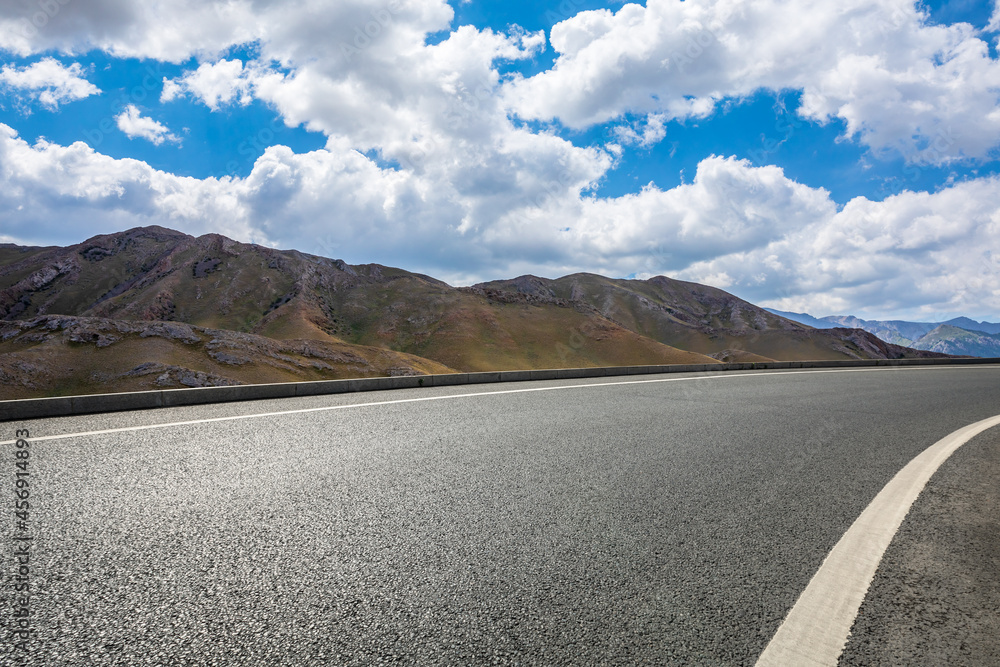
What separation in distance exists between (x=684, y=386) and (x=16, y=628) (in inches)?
456

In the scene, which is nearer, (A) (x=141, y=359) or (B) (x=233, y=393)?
(B) (x=233, y=393)

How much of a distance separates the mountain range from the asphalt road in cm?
6017

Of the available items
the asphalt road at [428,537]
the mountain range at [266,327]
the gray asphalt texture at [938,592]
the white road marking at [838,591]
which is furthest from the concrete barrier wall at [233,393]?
the mountain range at [266,327]

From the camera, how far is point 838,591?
8.39ft

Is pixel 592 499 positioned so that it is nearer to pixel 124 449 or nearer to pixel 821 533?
pixel 821 533

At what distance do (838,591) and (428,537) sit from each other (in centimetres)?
212

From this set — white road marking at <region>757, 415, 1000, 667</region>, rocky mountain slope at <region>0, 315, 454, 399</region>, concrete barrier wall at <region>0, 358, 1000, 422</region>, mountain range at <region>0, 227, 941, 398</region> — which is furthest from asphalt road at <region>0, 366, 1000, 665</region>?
mountain range at <region>0, 227, 941, 398</region>

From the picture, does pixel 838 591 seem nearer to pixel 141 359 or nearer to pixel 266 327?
pixel 141 359

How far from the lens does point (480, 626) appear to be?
2.17 meters

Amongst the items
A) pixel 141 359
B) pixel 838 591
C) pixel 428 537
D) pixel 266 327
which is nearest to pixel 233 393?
pixel 428 537

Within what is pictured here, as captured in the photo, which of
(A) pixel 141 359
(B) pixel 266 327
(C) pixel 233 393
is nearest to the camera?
(C) pixel 233 393

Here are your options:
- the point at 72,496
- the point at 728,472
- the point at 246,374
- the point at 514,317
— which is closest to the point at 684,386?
the point at 728,472

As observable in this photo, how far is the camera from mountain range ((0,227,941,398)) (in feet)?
199

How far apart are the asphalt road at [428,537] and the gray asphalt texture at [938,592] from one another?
150mm
